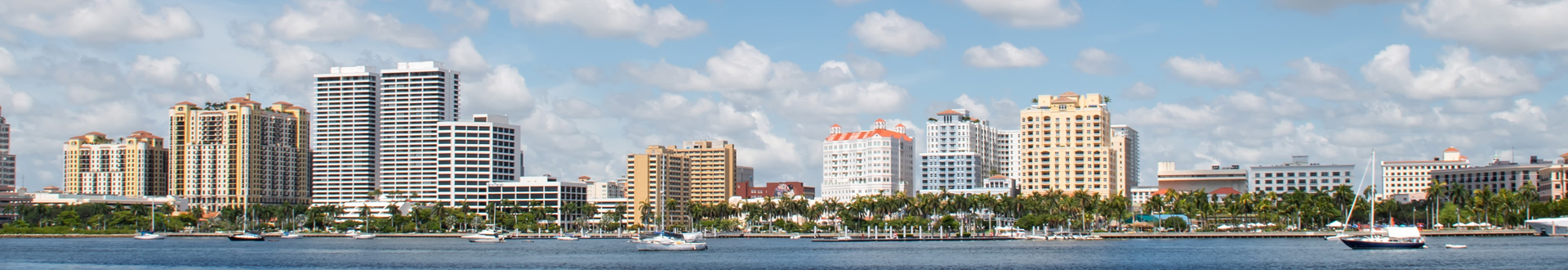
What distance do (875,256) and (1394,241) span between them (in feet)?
159

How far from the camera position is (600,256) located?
162 m

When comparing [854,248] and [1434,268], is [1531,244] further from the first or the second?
[854,248]

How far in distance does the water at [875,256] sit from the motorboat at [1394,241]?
1.50 meters

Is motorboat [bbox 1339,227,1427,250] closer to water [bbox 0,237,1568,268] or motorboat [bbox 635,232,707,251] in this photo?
water [bbox 0,237,1568,268]

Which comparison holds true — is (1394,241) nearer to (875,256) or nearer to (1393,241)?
Answer: (1393,241)

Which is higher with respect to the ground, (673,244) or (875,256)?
(673,244)

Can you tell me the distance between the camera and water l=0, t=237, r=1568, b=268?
5256 inches

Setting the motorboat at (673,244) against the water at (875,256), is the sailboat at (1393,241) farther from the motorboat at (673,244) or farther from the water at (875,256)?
the motorboat at (673,244)

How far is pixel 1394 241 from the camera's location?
496ft

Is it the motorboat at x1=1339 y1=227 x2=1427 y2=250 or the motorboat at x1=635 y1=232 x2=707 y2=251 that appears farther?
the motorboat at x1=635 y1=232 x2=707 y2=251

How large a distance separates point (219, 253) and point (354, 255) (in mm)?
16926

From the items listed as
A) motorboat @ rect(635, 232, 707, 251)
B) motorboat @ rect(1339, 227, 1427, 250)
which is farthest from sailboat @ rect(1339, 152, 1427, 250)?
motorboat @ rect(635, 232, 707, 251)

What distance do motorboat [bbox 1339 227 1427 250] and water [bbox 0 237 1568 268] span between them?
1497 millimetres

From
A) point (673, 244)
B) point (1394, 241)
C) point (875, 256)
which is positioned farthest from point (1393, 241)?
point (673, 244)
